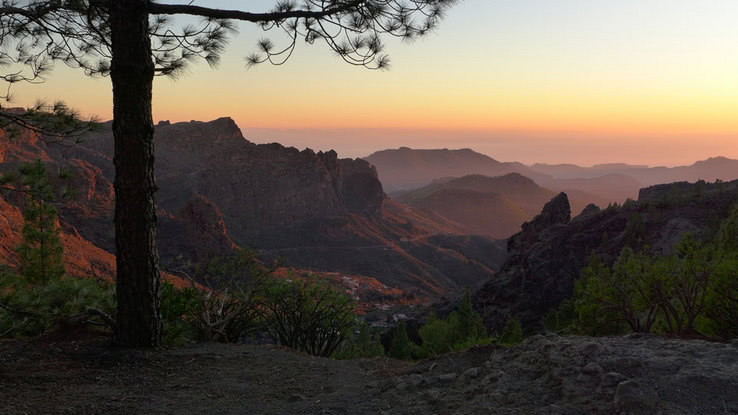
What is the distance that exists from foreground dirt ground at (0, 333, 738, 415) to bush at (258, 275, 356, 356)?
2.66 meters

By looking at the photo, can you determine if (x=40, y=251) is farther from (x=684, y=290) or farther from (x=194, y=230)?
(x=194, y=230)

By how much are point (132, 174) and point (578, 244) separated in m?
60.6

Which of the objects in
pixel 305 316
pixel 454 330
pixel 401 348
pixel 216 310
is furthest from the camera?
pixel 454 330

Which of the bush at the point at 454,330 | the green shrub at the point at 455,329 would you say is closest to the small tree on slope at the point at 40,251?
the bush at the point at 454,330

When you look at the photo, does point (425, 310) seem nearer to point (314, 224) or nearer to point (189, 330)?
point (189, 330)

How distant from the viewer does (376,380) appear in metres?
6.23

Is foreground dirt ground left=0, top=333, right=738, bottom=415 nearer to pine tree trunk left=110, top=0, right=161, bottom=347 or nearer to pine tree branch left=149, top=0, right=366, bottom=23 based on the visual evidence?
pine tree trunk left=110, top=0, right=161, bottom=347

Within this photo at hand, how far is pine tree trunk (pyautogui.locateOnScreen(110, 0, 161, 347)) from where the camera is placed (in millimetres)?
7086

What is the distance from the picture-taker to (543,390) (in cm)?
443

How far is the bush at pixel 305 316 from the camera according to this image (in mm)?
10391

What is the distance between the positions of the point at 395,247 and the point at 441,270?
46.4 ft

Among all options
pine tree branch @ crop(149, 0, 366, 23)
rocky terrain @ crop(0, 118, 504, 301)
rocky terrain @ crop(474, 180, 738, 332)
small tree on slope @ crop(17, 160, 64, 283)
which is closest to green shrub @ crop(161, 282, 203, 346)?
pine tree branch @ crop(149, 0, 366, 23)

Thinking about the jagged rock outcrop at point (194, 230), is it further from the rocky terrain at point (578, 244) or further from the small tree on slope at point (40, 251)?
the small tree on slope at point (40, 251)

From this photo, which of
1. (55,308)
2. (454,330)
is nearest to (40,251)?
(55,308)
